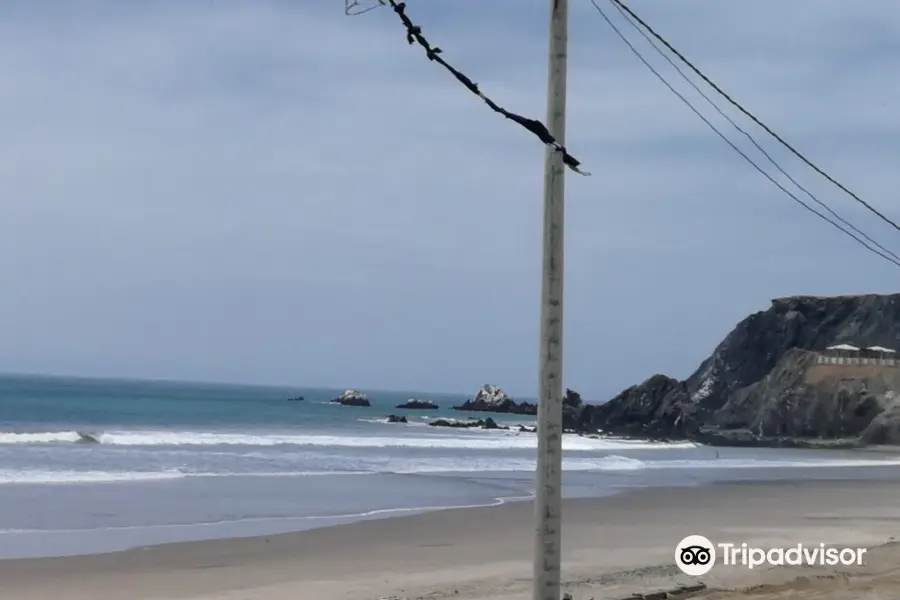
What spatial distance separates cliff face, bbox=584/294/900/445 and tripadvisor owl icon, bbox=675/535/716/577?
2037 inches

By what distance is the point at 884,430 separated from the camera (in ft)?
211

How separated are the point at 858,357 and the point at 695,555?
68.2m

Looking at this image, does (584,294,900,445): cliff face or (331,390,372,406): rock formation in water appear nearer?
(584,294,900,445): cliff face

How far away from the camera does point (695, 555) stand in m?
14.2

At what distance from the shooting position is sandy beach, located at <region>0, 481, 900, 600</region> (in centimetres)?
1176

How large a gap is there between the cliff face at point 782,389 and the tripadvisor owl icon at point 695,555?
51.7m

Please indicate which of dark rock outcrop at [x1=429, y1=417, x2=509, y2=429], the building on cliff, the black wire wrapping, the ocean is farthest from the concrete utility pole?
the building on cliff

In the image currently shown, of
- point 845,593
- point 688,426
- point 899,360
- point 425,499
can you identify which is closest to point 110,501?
point 425,499

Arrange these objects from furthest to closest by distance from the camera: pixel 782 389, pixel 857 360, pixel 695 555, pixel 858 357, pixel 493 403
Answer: pixel 493 403
pixel 782 389
pixel 858 357
pixel 857 360
pixel 695 555

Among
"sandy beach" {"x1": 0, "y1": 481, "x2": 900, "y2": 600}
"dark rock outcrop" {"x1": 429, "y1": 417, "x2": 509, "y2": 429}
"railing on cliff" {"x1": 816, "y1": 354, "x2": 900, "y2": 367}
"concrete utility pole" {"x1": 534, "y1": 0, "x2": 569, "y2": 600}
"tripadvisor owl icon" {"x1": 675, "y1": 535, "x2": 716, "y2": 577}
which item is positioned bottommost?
"sandy beach" {"x1": 0, "y1": 481, "x2": 900, "y2": 600}

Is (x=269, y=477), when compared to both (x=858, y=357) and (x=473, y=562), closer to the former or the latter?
(x=473, y=562)

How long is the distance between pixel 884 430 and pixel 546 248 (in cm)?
6274

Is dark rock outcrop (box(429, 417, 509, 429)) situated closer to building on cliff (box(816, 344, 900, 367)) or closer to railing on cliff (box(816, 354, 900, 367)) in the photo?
railing on cliff (box(816, 354, 900, 367))

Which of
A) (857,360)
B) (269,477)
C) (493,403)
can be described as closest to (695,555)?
(269,477)
